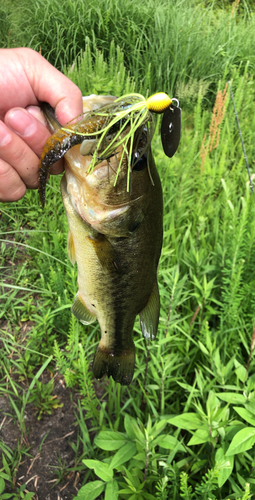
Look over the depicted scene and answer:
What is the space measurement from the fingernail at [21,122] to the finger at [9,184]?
0.49 feet

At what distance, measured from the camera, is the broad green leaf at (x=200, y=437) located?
1361 mm

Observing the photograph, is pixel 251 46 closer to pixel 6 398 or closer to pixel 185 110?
pixel 185 110

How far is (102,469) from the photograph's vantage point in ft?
4.62

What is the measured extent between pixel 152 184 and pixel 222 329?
49.4 inches

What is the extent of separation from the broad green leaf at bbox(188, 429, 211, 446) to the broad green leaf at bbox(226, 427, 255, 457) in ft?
0.34

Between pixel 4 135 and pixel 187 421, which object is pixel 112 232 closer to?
pixel 4 135

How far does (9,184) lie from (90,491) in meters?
1.32

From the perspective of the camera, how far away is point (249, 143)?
3.75 m

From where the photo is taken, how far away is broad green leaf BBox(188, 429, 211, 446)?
1361 mm

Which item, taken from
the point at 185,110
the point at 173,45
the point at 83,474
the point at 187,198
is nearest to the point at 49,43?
the point at 173,45

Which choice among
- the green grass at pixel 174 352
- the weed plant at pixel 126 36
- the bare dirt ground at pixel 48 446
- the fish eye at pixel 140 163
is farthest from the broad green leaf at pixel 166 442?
the weed plant at pixel 126 36

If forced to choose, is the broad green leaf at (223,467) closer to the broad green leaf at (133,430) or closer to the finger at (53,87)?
the broad green leaf at (133,430)

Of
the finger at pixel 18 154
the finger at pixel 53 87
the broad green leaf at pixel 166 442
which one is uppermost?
the finger at pixel 53 87

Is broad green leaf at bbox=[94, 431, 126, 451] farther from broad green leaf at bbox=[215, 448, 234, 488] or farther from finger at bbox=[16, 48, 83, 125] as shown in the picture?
finger at bbox=[16, 48, 83, 125]
